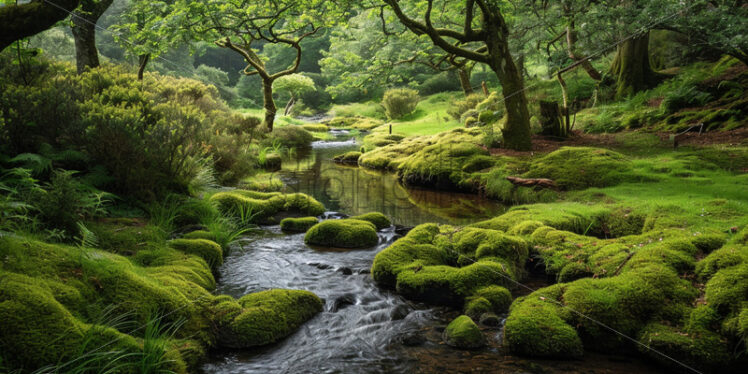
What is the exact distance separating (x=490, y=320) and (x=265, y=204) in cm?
481

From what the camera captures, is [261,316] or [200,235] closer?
[261,316]

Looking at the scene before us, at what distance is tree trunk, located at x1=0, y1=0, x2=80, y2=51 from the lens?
388 cm

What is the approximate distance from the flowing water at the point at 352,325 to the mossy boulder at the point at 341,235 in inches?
7.6

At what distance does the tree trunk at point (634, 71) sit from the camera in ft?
46.0

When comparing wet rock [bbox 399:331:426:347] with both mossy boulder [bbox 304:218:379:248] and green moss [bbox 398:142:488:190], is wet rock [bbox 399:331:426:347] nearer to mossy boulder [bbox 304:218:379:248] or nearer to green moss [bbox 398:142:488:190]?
mossy boulder [bbox 304:218:379:248]

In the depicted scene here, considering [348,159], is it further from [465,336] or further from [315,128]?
[465,336]

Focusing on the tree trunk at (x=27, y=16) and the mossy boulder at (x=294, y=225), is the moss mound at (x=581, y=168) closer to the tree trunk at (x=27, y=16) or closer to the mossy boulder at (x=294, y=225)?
the mossy boulder at (x=294, y=225)

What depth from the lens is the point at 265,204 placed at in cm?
752

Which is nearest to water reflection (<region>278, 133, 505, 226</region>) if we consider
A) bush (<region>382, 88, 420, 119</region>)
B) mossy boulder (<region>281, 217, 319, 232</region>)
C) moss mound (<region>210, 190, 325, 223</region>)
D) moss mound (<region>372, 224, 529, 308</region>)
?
moss mound (<region>210, 190, 325, 223</region>)

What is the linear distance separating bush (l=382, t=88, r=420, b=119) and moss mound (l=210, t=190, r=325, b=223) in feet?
69.7

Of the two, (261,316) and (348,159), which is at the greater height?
(348,159)

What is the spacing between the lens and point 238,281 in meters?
4.81

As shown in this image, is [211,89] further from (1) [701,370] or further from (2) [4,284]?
(1) [701,370]

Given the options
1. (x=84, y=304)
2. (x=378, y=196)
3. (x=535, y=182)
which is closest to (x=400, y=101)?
(x=378, y=196)
